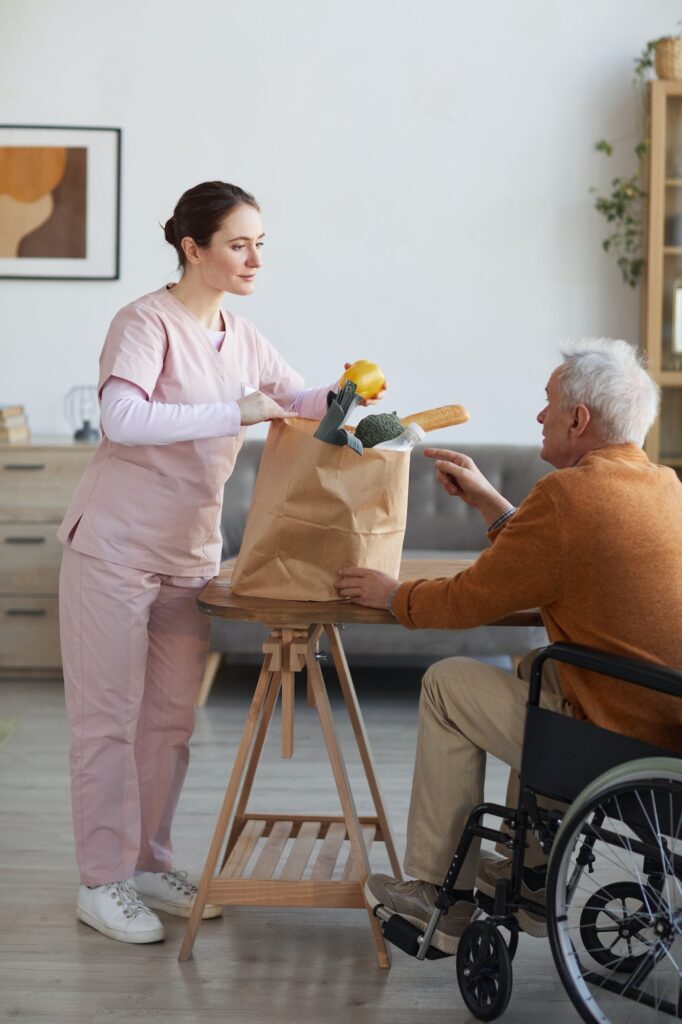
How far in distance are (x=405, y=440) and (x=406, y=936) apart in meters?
0.82

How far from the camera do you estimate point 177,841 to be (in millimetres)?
2797

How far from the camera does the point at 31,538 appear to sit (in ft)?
14.0

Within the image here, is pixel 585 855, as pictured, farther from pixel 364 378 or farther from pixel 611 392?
pixel 364 378

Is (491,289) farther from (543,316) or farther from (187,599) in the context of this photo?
(187,599)

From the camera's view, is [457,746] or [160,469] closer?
[457,746]

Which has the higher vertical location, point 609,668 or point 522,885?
point 609,668

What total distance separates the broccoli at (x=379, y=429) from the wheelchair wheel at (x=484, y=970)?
0.80 m

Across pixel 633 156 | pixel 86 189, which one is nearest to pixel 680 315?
pixel 633 156

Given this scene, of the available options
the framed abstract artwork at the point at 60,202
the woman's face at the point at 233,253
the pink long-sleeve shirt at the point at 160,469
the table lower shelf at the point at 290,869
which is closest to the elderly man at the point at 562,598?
the table lower shelf at the point at 290,869

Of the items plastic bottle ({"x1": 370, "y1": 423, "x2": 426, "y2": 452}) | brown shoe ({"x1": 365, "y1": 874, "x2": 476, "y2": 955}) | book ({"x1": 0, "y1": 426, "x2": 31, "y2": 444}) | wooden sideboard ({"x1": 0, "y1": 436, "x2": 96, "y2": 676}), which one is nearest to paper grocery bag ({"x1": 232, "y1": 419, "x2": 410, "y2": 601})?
plastic bottle ({"x1": 370, "y1": 423, "x2": 426, "y2": 452})

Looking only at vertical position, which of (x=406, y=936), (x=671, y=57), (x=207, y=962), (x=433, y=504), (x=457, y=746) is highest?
(x=671, y=57)

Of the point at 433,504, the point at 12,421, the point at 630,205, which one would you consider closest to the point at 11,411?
the point at 12,421

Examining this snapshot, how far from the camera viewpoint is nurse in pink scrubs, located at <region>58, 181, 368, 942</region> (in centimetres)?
225

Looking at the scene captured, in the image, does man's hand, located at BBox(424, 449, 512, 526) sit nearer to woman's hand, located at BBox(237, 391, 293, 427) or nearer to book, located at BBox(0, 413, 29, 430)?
woman's hand, located at BBox(237, 391, 293, 427)
